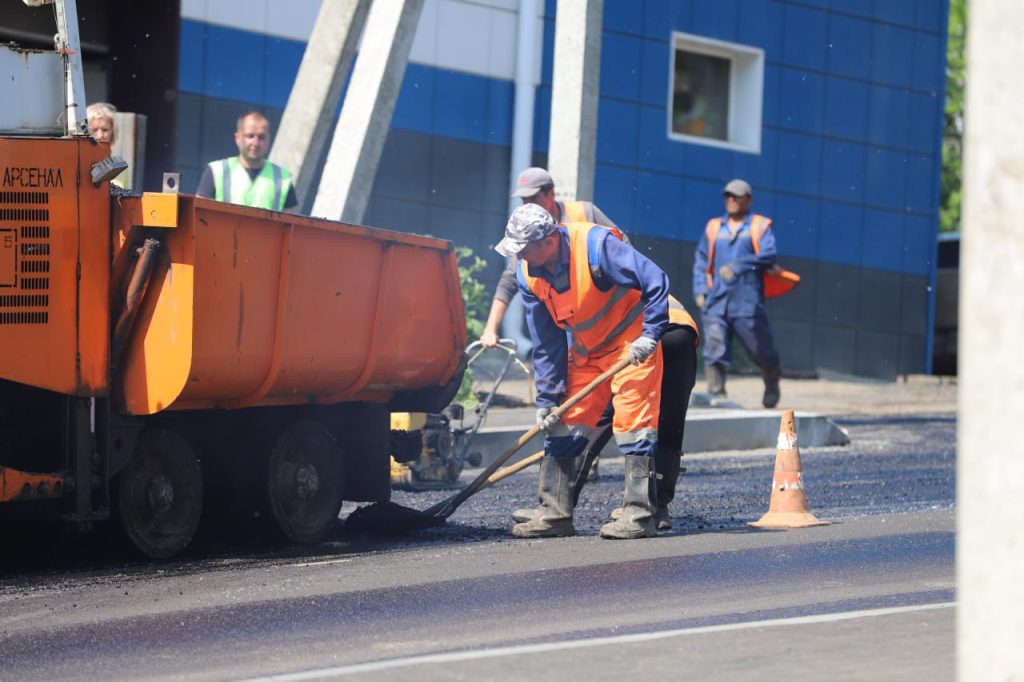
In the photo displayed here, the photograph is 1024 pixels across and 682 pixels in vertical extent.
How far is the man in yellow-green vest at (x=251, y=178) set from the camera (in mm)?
10664

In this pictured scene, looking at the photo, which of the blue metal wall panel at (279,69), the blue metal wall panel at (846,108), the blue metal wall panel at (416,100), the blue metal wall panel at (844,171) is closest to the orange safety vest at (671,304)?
the blue metal wall panel at (279,69)

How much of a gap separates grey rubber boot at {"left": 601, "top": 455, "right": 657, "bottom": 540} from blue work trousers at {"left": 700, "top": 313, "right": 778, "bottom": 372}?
736cm

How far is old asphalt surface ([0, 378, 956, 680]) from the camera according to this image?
226 inches

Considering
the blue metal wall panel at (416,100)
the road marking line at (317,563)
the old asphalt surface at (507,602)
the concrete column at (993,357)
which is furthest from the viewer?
the blue metal wall panel at (416,100)

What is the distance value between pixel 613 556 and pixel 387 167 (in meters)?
11.1

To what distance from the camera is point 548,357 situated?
9.27 m

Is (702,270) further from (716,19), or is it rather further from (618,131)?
(716,19)

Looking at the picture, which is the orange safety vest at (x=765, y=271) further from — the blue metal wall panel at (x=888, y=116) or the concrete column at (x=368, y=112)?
the blue metal wall panel at (x=888, y=116)

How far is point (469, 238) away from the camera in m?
19.7

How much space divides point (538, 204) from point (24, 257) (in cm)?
286

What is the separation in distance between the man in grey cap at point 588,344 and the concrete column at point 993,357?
4.91m

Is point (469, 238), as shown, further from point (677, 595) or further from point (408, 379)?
point (677, 595)

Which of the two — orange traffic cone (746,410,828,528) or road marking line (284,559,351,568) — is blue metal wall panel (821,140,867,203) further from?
road marking line (284,559,351,568)

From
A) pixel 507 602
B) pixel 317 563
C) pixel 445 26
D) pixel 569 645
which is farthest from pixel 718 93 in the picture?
pixel 569 645
